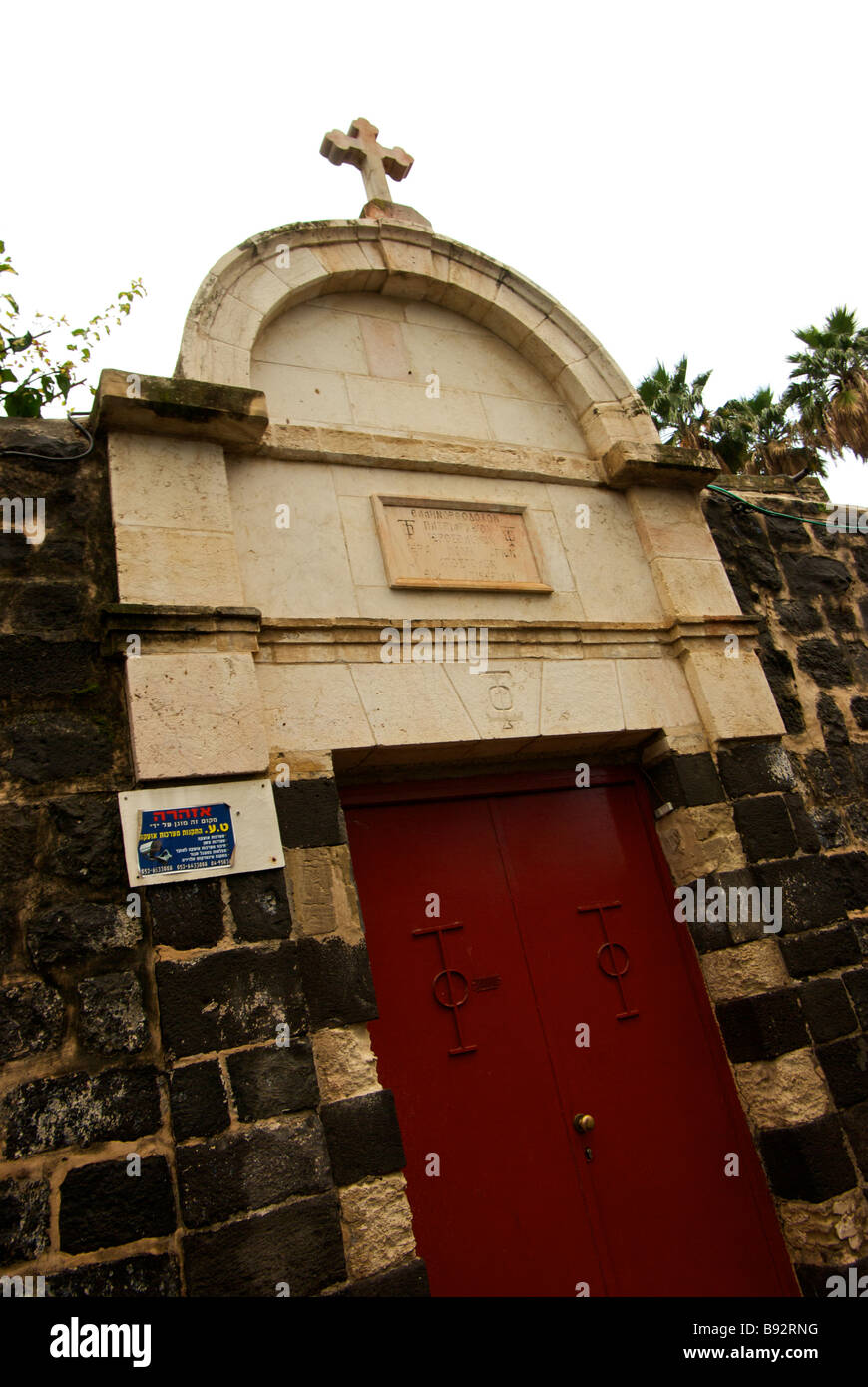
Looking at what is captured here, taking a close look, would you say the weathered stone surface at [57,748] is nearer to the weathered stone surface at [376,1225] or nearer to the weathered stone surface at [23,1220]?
the weathered stone surface at [23,1220]

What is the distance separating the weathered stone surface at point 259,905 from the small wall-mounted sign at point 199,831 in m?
0.04

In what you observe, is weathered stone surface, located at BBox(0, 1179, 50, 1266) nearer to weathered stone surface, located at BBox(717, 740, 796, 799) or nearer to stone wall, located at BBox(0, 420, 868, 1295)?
stone wall, located at BBox(0, 420, 868, 1295)

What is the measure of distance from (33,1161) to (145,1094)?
0.29 meters

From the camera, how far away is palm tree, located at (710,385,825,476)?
10.4 m

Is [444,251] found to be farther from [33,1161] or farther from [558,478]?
[33,1161]

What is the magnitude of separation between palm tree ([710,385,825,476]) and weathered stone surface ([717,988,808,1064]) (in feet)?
28.1

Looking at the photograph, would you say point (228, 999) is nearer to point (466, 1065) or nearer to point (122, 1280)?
point (122, 1280)

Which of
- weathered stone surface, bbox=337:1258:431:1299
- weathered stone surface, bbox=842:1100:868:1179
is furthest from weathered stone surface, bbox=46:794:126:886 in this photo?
weathered stone surface, bbox=842:1100:868:1179

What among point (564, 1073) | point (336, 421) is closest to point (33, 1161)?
point (564, 1073)

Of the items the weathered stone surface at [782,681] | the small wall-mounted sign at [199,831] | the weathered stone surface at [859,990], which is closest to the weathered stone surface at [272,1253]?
the small wall-mounted sign at [199,831]

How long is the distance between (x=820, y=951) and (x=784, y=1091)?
56 cm

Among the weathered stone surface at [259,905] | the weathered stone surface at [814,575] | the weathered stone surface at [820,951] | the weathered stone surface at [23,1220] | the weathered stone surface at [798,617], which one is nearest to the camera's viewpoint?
the weathered stone surface at [23,1220]

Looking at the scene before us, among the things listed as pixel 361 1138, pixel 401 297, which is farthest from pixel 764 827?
pixel 401 297

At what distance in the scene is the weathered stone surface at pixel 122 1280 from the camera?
6.60 feet
